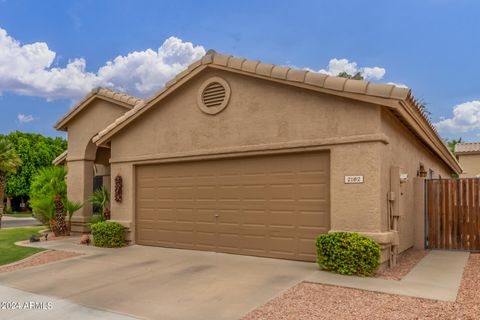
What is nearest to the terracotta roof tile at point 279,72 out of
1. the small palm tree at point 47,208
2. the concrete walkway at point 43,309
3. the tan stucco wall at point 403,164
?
the tan stucco wall at point 403,164

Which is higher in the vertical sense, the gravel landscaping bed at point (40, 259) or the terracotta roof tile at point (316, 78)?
the terracotta roof tile at point (316, 78)

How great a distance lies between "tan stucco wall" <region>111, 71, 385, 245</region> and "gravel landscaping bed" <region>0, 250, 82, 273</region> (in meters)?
2.03

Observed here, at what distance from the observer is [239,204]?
1048 centimetres

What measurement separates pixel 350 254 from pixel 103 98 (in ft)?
37.3

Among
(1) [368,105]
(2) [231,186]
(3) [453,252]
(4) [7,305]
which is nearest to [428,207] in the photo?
(3) [453,252]

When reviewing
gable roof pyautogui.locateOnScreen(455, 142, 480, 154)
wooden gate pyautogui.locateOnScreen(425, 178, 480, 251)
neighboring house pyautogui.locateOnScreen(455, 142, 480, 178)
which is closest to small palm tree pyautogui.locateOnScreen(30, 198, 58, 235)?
wooden gate pyautogui.locateOnScreen(425, 178, 480, 251)

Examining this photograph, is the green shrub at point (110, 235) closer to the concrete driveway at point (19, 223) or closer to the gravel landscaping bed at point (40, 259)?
the gravel landscaping bed at point (40, 259)

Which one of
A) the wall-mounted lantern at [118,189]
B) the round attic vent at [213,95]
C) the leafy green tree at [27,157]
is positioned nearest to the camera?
the round attic vent at [213,95]

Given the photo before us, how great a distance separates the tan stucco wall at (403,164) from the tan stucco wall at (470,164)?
15.7 metres

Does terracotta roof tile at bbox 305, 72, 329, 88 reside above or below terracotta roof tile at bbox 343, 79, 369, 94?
above

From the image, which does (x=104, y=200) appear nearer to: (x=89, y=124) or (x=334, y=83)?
(x=89, y=124)

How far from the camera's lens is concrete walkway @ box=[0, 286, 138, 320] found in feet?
19.4

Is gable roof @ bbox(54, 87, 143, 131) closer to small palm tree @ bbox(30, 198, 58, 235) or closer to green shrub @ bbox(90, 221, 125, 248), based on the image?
small palm tree @ bbox(30, 198, 58, 235)

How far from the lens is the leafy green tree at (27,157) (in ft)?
152
